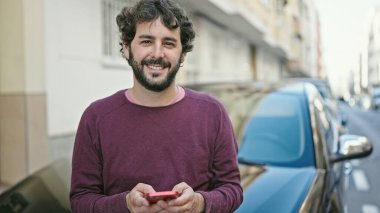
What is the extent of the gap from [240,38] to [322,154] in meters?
16.1

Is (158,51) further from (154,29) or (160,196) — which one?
(160,196)

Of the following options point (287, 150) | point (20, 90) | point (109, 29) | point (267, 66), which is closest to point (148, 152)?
point (287, 150)

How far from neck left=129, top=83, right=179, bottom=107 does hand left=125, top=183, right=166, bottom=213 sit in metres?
0.30

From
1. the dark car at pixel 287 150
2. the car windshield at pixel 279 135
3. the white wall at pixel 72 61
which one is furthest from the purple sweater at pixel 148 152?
the white wall at pixel 72 61

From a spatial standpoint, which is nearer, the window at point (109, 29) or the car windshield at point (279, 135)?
the car windshield at point (279, 135)

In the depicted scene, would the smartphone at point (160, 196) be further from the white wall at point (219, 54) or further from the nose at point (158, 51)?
the white wall at point (219, 54)

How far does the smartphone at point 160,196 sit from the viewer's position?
125 cm

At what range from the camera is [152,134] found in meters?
1.47

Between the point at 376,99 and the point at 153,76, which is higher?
the point at 153,76

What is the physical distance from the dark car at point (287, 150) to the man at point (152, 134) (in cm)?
62

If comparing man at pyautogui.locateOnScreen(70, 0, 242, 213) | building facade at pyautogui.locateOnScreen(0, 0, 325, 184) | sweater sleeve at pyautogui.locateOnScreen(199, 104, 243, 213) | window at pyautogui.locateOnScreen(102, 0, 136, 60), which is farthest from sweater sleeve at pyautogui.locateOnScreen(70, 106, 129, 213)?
window at pyautogui.locateOnScreen(102, 0, 136, 60)

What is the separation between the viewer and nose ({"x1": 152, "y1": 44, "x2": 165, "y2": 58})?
57.0 inches

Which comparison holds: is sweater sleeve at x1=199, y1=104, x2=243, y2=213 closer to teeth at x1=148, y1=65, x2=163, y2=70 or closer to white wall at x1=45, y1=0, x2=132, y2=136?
teeth at x1=148, y1=65, x2=163, y2=70

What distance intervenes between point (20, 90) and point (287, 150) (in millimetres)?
3457
